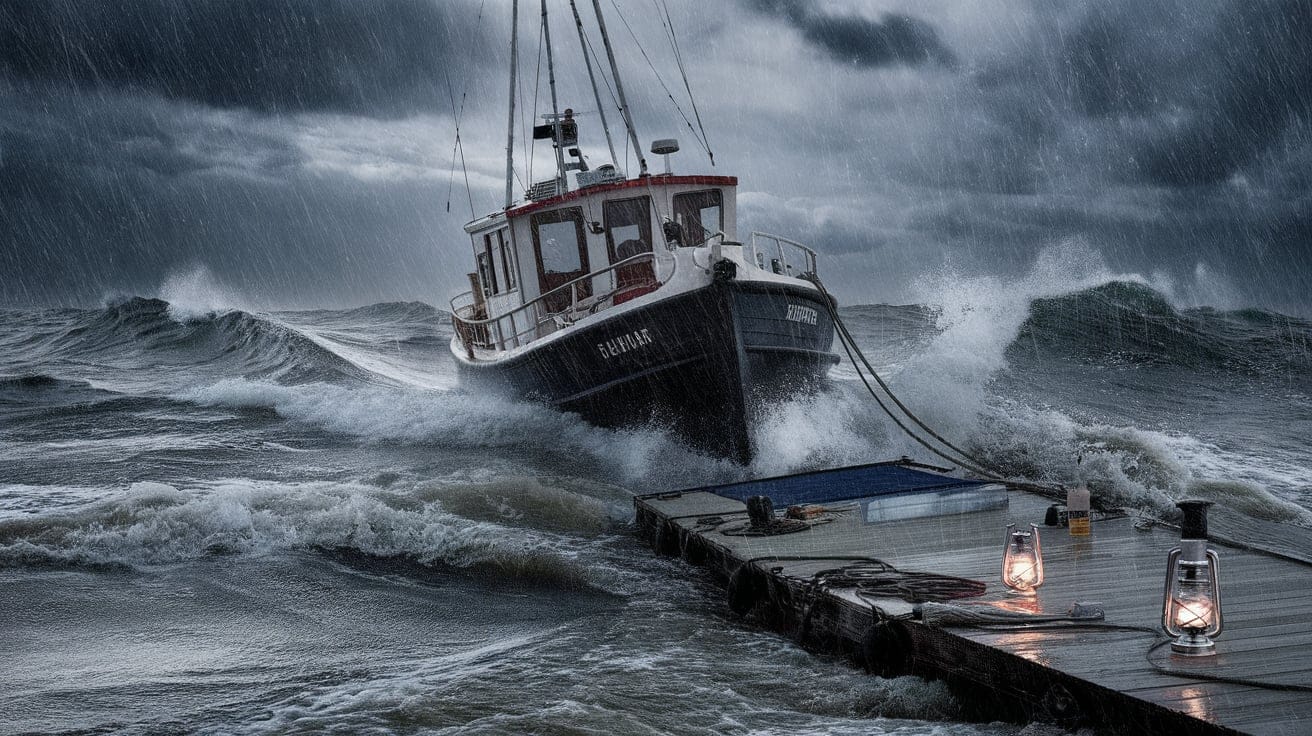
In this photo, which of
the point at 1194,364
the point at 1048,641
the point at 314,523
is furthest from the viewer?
the point at 1194,364

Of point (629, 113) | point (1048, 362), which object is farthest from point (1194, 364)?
point (629, 113)

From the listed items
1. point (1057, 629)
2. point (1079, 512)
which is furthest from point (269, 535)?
point (1057, 629)

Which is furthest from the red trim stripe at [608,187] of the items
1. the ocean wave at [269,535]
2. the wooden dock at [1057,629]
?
the wooden dock at [1057,629]

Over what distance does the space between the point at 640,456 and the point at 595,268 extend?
2827mm

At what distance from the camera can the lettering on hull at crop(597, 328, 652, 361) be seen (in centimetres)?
1284

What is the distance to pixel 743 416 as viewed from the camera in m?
12.9

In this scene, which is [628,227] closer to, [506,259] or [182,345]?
[506,259]

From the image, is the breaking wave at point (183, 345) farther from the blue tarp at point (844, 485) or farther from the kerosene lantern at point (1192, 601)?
the kerosene lantern at point (1192, 601)

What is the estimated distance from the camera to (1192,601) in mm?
4188

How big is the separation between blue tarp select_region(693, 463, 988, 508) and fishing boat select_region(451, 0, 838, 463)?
2.07 metres

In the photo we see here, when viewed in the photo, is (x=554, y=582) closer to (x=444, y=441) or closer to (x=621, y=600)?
(x=621, y=600)

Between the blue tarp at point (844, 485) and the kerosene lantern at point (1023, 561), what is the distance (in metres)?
3.05

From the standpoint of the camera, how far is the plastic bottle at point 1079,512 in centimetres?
723

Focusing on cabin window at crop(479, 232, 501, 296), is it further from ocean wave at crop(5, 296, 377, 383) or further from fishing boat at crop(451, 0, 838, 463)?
ocean wave at crop(5, 296, 377, 383)
